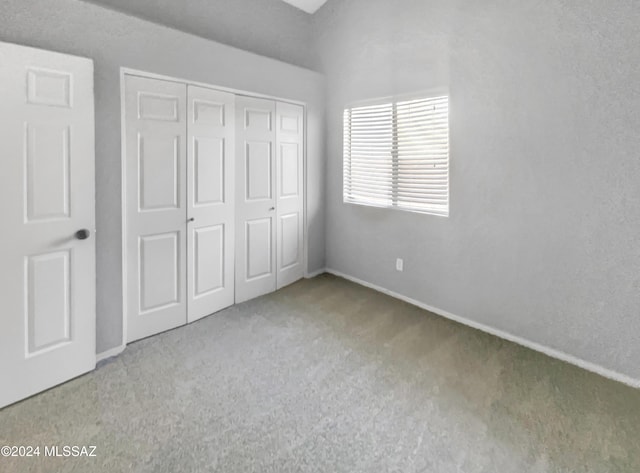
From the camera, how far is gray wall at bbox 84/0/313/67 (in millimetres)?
3109

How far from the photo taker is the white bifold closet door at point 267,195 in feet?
11.6

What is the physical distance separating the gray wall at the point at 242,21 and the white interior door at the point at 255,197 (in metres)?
0.74

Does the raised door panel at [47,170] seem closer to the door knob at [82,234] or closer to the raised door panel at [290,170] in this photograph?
the door knob at [82,234]

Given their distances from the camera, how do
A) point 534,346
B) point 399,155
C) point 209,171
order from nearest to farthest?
1. point 534,346
2. point 209,171
3. point 399,155

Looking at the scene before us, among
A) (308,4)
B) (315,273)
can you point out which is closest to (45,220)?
(315,273)

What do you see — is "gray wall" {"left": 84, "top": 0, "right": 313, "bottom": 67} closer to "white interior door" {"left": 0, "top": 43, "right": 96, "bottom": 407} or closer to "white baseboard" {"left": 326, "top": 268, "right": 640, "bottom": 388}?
"white interior door" {"left": 0, "top": 43, "right": 96, "bottom": 407}

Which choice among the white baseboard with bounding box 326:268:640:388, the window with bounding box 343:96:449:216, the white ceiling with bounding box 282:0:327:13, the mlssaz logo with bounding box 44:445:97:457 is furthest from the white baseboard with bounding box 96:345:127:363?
Result: the white ceiling with bounding box 282:0:327:13

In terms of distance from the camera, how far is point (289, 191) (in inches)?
159

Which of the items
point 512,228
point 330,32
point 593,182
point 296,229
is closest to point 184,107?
point 296,229

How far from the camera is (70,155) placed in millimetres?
2225

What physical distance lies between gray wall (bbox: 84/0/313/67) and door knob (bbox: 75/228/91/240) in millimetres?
1775

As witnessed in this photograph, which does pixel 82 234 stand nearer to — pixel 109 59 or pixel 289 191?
pixel 109 59

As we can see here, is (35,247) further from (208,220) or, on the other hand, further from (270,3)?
(270,3)

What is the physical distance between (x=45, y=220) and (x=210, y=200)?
1291mm
